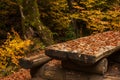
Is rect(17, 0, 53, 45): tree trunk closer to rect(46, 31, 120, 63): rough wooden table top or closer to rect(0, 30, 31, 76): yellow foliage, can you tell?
rect(0, 30, 31, 76): yellow foliage

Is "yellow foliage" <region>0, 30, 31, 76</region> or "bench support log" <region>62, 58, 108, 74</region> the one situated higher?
"bench support log" <region>62, 58, 108, 74</region>

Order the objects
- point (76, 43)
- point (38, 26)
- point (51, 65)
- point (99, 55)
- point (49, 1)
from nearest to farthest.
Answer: point (99, 55)
point (76, 43)
point (51, 65)
point (38, 26)
point (49, 1)

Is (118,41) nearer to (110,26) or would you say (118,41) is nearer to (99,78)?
(99,78)

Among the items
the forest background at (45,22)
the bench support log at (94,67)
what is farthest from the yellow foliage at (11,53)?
the bench support log at (94,67)

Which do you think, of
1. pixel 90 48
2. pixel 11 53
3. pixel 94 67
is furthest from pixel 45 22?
pixel 94 67

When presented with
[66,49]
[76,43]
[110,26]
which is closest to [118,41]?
[76,43]

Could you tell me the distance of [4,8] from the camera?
1198 cm

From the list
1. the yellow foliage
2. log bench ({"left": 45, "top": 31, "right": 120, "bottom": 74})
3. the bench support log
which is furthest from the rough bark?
the yellow foliage

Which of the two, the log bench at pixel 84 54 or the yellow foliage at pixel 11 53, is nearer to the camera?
the log bench at pixel 84 54

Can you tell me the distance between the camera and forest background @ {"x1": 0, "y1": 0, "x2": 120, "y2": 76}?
9125mm

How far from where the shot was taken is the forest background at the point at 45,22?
29.9ft

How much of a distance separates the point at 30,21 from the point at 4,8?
2.86 meters

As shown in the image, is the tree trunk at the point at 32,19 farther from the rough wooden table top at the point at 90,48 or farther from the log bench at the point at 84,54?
Answer: the rough wooden table top at the point at 90,48

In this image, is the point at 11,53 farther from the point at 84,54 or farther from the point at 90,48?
the point at 84,54
